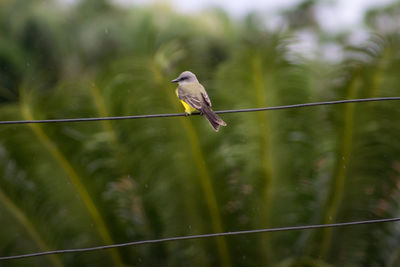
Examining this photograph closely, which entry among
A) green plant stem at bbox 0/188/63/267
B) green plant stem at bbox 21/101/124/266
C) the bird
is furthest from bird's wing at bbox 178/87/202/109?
green plant stem at bbox 0/188/63/267

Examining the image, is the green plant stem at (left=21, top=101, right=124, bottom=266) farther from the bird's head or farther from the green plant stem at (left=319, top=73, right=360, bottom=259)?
the green plant stem at (left=319, top=73, right=360, bottom=259)

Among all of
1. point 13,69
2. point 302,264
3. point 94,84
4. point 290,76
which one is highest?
point 13,69

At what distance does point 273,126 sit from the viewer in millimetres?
4688

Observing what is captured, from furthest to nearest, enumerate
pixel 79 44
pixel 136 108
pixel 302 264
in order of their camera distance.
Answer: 1. pixel 79 44
2. pixel 136 108
3. pixel 302 264

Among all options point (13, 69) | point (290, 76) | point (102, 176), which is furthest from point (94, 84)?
point (13, 69)

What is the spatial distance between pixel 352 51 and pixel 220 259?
1869mm

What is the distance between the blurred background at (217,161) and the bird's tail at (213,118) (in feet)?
2.47

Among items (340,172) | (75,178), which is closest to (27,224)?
(75,178)

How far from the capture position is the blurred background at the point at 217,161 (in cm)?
458

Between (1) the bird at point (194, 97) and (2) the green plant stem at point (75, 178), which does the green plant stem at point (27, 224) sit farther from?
(1) the bird at point (194, 97)

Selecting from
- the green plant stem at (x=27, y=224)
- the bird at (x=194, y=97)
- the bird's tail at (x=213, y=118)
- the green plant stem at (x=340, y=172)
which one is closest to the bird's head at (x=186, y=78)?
the bird at (x=194, y=97)

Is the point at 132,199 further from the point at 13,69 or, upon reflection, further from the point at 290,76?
the point at 13,69

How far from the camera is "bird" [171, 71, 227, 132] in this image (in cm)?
374

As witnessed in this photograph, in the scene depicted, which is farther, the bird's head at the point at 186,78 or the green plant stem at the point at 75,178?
the green plant stem at the point at 75,178
